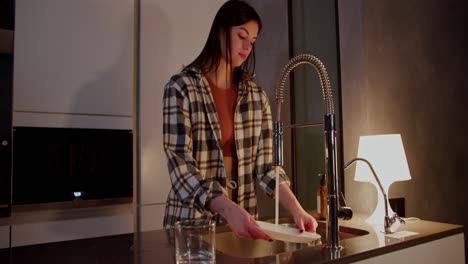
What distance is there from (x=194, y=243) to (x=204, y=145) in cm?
51

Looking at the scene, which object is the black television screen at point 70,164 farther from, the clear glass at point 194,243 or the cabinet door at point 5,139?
the clear glass at point 194,243

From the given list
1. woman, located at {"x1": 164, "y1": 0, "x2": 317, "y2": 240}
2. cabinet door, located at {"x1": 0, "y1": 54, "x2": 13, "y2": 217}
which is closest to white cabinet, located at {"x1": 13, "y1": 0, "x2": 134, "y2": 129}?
cabinet door, located at {"x1": 0, "y1": 54, "x2": 13, "y2": 217}

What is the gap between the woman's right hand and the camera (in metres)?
0.80

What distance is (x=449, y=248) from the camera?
1129mm

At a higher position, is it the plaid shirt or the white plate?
the plaid shirt

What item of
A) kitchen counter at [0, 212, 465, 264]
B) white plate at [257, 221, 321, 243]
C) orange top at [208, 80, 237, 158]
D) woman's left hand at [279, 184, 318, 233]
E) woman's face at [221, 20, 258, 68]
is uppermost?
woman's face at [221, 20, 258, 68]

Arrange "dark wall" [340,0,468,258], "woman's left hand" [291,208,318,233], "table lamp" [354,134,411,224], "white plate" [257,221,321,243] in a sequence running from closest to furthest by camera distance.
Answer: "white plate" [257,221,321,243]
"woman's left hand" [291,208,318,233]
"table lamp" [354,134,411,224]
"dark wall" [340,0,468,258]

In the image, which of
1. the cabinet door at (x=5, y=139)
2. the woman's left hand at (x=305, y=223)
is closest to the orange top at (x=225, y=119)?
the woman's left hand at (x=305, y=223)

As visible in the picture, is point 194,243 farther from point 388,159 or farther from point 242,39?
point 388,159

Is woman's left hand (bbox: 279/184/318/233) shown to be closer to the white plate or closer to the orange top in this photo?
the white plate

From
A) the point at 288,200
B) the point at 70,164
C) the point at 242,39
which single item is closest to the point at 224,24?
the point at 242,39

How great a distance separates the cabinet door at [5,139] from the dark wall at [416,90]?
4.73 feet

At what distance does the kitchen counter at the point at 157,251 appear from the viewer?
0.77m

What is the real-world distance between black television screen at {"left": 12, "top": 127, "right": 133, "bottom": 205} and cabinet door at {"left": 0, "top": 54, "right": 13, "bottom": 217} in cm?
4
